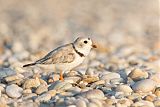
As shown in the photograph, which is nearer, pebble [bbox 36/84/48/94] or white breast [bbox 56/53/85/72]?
pebble [bbox 36/84/48/94]

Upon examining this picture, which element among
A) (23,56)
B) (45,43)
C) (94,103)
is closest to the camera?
(94,103)

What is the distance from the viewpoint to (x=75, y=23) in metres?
20.9

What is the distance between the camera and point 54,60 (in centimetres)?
908

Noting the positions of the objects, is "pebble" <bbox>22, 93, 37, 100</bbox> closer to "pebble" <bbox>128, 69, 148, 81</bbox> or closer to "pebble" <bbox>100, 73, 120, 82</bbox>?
"pebble" <bbox>100, 73, 120, 82</bbox>

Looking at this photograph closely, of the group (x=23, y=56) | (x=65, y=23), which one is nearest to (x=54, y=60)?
(x=23, y=56)

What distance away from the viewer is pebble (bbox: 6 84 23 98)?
821 cm

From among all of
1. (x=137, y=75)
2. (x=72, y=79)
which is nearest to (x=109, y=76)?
(x=137, y=75)

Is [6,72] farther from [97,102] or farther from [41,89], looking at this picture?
[97,102]

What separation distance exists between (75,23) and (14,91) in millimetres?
12717

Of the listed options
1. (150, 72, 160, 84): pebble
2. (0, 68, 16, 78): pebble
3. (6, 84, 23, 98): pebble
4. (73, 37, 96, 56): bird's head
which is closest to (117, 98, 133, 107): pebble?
(150, 72, 160, 84): pebble

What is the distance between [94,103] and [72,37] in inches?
445

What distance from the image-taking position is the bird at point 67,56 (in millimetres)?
9078

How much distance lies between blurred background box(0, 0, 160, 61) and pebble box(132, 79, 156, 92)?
7714mm

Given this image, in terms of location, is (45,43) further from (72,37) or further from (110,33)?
(110,33)
